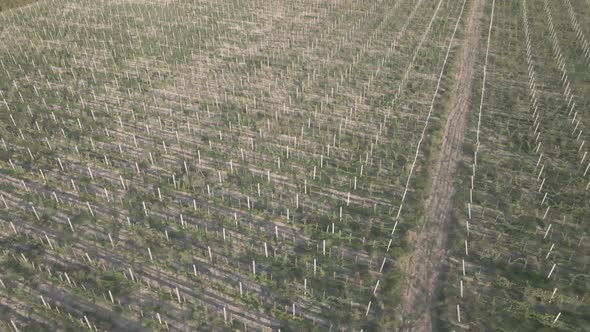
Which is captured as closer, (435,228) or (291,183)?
(435,228)

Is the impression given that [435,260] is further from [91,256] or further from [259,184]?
[91,256]

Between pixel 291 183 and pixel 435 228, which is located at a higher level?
pixel 291 183

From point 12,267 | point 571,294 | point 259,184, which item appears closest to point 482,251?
point 571,294

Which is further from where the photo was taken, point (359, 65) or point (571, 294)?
point (359, 65)
